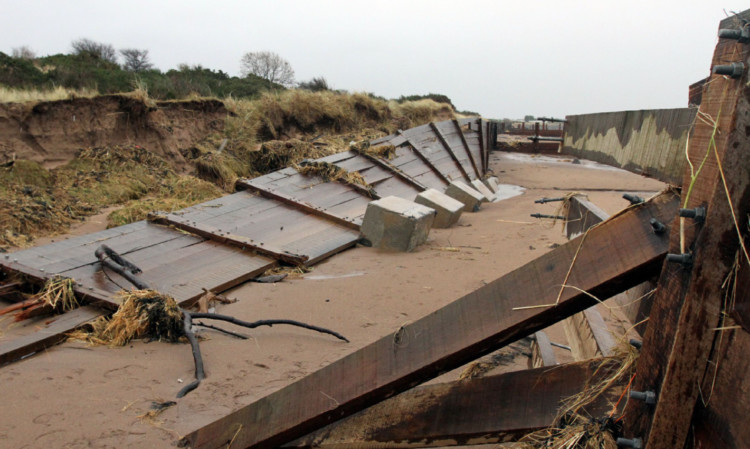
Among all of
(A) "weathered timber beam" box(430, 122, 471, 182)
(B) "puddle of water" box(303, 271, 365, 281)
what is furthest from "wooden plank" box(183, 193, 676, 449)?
(A) "weathered timber beam" box(430, 122, 471, 182)

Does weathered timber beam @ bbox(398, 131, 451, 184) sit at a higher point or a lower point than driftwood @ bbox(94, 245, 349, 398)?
higher

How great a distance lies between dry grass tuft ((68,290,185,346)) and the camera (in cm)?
429

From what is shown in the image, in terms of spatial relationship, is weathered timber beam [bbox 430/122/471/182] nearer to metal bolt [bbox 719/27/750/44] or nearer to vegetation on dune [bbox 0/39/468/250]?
vegetation on dune [bbox 0/39/468/250]

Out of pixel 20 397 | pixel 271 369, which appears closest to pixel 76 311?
pixel 20 397

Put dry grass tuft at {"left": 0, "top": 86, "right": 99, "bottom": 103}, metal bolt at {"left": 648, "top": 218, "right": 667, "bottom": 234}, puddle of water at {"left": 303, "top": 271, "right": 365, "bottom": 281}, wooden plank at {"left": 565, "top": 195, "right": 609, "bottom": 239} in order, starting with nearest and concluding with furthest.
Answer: metal bolt at {"left": 648, "top": 218, "right": 667, "bottom": 234}, wooden plank at {"left": 565, "top": 195, "right": 609, "bottom": 239}, puddle of water at {"left": 303, "top": 271, "right": 365, "bottom": 281}, dry grass tuft at {"left": 0, "top": 86, "right": 99, "bottom": 103}

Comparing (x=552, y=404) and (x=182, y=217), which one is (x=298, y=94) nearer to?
(x=182, y=217)

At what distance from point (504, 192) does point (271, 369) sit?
1307 cm

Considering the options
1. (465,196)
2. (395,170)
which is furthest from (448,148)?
(395,170)

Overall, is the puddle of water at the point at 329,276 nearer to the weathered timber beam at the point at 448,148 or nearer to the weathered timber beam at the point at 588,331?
the weathered timber beam at the point at 588,331

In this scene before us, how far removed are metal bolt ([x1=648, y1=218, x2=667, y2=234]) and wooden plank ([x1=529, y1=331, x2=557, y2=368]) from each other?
5.61ft

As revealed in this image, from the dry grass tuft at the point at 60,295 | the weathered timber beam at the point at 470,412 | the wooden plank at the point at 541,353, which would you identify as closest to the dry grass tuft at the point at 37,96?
the dry grass tuft at the point at 60,295

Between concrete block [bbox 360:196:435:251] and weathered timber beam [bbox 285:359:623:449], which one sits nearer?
weathered timber beam [bbox 285:359:623:449]

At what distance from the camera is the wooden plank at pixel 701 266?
1.23 metres

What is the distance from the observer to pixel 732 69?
1229 mm
